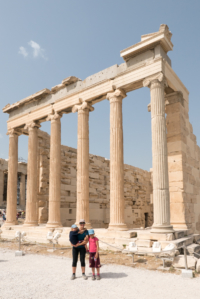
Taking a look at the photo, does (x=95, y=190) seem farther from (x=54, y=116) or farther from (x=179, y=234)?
(x=179, y=234)

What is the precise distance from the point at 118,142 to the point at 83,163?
2544 mm

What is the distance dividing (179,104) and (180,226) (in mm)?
6076

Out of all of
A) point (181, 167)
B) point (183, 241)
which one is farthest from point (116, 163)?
point (183, 241)

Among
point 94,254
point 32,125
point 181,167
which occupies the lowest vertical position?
point 94,254

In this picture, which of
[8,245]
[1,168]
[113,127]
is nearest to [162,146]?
[113,127]

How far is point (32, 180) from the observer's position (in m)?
18.4

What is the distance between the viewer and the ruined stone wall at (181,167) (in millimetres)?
13375

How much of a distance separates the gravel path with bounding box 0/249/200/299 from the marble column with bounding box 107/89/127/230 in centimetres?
415

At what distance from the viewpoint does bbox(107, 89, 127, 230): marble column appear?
44.3ft

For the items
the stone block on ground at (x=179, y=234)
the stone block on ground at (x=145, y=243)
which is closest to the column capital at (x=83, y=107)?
the stone block on ground at (x=145, y=243)

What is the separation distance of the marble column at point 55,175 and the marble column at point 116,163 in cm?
421

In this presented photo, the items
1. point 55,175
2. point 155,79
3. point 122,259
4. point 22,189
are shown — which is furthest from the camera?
point 22,189

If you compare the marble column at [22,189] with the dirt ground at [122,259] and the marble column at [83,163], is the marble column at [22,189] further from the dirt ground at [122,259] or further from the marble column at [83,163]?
the dirt ground at [122,259]

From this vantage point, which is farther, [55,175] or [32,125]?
[32,125]
